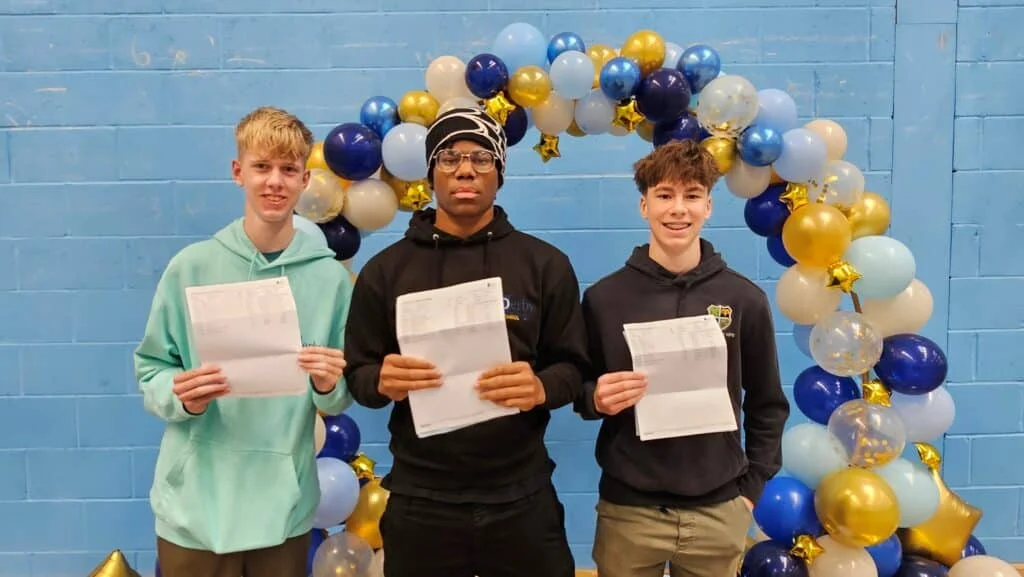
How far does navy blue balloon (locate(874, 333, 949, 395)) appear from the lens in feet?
7.70

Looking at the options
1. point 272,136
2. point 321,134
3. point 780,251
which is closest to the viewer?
point 272,136

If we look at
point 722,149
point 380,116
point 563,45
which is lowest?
point 722,149

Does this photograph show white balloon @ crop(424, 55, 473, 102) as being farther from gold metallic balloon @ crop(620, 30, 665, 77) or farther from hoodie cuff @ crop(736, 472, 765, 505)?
hoodie cuff @ crop(736, 472, 765, 505)

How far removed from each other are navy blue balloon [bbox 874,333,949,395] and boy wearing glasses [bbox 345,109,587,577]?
113 cm

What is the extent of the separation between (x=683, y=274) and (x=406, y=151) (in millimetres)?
887

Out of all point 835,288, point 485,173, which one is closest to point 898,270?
point 835,288

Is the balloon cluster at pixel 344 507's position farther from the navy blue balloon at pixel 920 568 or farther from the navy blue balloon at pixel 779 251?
the navy blue balloon at pixel 920 568

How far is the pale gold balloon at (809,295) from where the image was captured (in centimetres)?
237

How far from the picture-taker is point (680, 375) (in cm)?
185

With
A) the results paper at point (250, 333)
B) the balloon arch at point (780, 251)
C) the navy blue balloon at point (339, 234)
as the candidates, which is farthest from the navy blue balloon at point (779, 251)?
the results paper at point (250, 333)

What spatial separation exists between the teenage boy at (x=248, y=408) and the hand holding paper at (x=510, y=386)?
0.34 meters

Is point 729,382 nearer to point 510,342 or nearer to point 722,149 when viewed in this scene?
point 510,342

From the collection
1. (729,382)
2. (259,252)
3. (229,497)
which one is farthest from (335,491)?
(729,382)

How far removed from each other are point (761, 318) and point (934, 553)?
1224 millimetres
